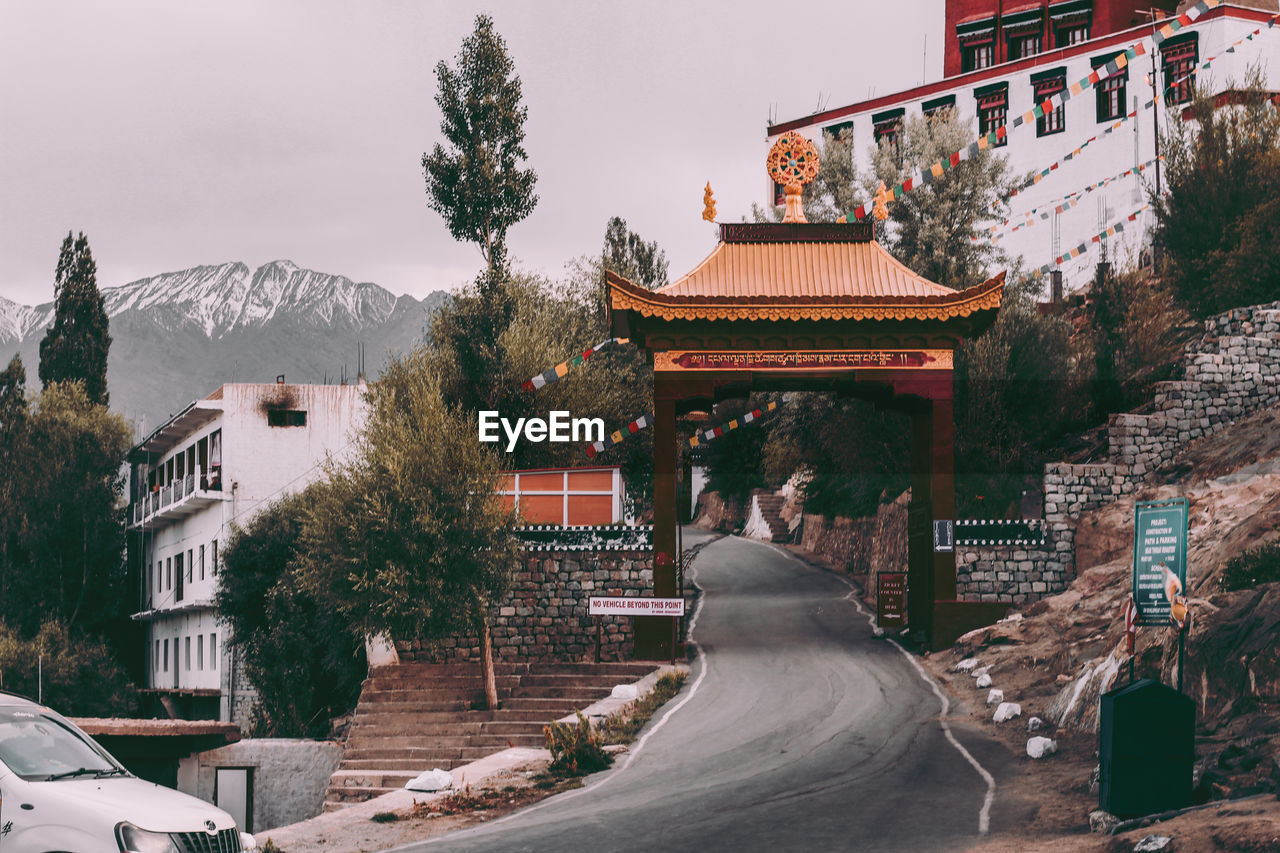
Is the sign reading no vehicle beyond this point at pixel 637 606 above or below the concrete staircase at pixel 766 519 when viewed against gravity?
below

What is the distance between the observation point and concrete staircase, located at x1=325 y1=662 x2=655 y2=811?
25.8 meters

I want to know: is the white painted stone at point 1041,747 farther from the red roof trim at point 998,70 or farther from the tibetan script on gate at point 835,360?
the red roof trim at point 998,70

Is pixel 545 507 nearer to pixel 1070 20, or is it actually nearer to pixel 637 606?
pixel 637 606

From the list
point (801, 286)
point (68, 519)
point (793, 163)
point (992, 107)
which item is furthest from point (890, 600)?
point (68, 519)

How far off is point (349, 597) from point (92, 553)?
3280 centimetres

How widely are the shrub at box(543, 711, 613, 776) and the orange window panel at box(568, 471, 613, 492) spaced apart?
43.1 ft

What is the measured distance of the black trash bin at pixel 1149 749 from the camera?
14.7 m

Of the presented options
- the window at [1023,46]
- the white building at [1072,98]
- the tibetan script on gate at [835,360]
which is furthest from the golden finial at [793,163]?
the window at [1023,46]

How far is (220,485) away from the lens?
51031mm

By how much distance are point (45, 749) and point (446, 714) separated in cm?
1726

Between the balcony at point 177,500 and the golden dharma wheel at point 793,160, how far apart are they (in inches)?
1136

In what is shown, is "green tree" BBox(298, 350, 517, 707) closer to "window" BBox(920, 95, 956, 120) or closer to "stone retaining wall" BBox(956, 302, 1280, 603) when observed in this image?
"stone retaining wall" BBox(956, 302, 1280, 603)

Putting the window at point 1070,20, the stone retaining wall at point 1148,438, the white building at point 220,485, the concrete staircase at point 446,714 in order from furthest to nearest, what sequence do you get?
the window at point 1070,20
the white building at point 220,485
the stone retaining wall at point 1148,438
the concrete staircase at point 446,714

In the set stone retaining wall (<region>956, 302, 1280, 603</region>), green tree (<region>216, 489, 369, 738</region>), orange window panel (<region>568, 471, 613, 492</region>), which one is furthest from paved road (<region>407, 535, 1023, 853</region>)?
green tree (<region>216, 489, 369, 738</region>)
